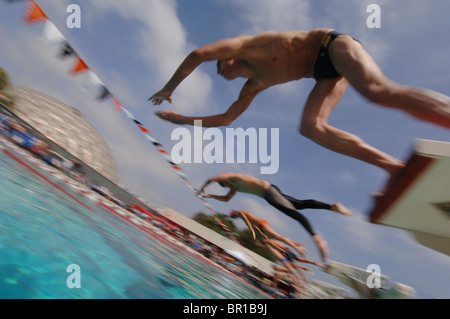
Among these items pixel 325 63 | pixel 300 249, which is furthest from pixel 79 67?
pixel 300 249

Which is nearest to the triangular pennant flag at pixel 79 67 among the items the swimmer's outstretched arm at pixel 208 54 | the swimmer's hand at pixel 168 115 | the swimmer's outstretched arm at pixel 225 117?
the swimmer's hand at pixel 168 115

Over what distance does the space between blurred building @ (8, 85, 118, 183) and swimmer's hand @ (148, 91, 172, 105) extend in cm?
3898

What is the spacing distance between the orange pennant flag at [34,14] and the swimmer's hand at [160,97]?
2.31 metres

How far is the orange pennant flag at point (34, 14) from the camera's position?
11.1ft

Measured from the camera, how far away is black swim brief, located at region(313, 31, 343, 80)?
81.8 inches

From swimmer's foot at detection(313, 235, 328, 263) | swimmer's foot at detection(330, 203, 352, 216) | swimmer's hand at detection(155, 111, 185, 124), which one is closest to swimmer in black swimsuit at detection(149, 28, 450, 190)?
swimmer's hand at detection(155, 111, 185, 124)

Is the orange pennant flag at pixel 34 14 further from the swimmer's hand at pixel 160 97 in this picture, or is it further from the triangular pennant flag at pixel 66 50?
the swimmer's hand at pixel 160 97

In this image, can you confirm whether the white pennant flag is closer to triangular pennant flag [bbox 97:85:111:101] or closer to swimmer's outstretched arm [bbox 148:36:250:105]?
triangular pennant flag [bbox 97:85:111:101]

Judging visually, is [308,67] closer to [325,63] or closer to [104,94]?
[325,63]

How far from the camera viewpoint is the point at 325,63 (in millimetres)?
2139

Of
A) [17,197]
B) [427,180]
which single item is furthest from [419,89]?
[17,197]
